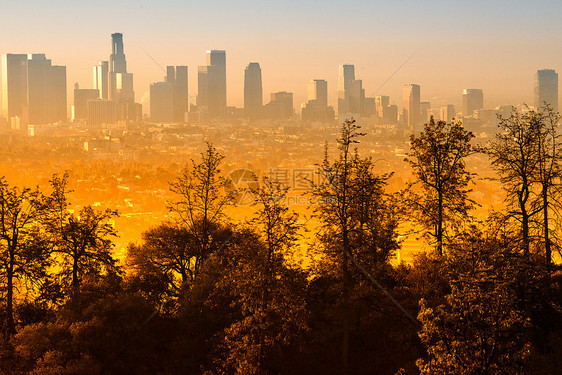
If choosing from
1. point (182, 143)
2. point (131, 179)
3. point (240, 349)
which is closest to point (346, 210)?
point (240, 349)

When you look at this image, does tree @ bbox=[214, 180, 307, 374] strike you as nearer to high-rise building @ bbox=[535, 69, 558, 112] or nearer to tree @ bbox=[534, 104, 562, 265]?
tree @ bbox=[534, 104, 562, 265]

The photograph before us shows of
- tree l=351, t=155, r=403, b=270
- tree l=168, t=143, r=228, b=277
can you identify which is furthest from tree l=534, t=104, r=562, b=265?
tree l=168, t=143, r=228, b=277

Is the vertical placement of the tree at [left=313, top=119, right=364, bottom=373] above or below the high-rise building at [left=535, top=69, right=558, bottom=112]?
below

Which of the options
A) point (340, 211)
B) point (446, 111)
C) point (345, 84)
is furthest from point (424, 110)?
point (340, 211)

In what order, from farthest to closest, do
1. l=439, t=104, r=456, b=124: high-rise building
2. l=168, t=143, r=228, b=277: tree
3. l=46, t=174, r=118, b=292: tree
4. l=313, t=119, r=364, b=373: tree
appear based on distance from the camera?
1. l=439, t=104, r=456, b=124: high-rise building
2. l=168, t=143, r=228, b=277: tree
3. l=46, t=174, r=118, b=292: tree
4. l=313, t=119, r=364, b=373: tree

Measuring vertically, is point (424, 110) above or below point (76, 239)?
above

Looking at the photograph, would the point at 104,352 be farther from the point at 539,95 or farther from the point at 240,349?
the point at 539,95

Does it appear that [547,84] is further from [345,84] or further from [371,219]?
[371,219]
